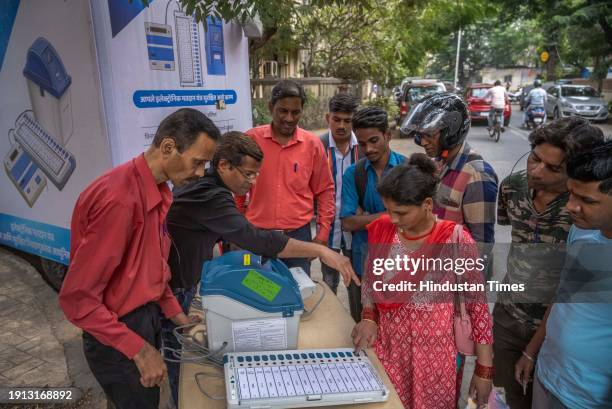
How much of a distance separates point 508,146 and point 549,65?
20328 millimetres

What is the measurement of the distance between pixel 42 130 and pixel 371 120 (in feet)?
8.03

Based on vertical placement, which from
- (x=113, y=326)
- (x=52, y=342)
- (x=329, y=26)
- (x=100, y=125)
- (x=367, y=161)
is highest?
(x=329, y=26)

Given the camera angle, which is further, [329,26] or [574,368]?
[329,26]

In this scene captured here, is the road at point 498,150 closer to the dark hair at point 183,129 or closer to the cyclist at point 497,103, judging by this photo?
the cyclist at point 497,103

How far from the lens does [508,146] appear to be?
11820 millimetres

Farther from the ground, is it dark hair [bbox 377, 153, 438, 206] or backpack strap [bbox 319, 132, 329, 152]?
dark hair [bbox 377, 153, 438, 206]

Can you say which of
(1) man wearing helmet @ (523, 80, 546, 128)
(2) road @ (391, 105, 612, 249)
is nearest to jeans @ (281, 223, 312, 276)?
(2) road @ (391, 105, 612, 249)

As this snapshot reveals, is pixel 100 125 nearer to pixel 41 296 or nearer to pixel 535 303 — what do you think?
pixel 41 296

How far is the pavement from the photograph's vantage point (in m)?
2.74

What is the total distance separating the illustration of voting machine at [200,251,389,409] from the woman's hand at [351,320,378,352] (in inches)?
2.9

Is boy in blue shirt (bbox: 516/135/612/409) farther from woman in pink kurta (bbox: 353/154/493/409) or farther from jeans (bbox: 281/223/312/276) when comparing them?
jeans (bbox: 281/223/312/276)

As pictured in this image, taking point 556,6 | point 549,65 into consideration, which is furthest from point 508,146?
point 549,65

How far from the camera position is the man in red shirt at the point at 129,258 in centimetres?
136

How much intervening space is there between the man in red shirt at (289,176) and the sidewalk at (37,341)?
59.7 inches
